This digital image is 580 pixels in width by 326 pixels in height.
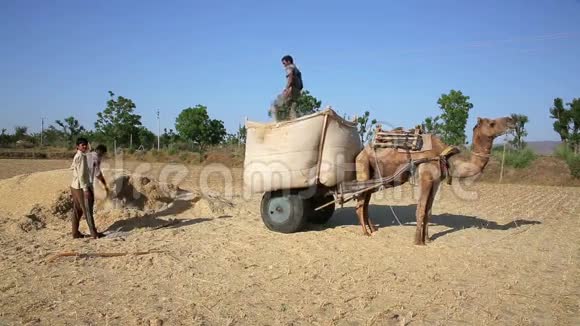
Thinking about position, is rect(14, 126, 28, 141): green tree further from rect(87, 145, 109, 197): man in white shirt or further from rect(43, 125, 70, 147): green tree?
rect(87, 145, 109, 197): man in white shirt

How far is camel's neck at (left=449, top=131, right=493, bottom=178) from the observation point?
24.4 feet

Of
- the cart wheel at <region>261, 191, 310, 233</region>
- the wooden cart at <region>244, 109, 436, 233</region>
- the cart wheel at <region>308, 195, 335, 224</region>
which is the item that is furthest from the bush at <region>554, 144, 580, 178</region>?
the cart wheel at <region>261, 191, 310, 233</region>

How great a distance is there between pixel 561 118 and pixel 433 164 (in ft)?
95.9

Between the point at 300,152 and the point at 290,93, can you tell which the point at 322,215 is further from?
the point at 290,93

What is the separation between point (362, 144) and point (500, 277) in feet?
11.9

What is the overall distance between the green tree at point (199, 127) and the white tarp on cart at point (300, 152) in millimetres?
30965

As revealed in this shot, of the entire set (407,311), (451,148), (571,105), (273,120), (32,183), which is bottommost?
(407,311)

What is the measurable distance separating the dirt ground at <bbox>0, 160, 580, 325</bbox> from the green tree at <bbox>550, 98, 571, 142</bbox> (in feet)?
82.8

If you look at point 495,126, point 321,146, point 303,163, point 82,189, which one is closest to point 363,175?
point 321,146

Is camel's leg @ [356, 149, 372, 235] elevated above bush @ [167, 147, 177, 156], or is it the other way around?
bush @ [167, 147, 177, 156]

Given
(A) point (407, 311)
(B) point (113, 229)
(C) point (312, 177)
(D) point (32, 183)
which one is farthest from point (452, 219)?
(D) point (32, 183)

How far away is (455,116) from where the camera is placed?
2353 cm

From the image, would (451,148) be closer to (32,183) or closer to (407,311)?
(407,311)

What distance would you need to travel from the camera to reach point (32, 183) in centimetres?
960
